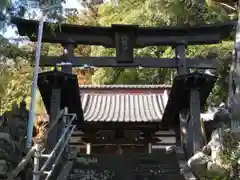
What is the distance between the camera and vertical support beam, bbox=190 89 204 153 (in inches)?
318

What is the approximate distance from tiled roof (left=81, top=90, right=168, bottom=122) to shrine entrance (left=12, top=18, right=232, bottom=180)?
0.04m

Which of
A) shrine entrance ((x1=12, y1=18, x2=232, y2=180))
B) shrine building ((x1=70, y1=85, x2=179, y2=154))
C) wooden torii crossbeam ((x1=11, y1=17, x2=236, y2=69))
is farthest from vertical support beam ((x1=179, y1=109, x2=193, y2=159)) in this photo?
shrine building ((x1=70, y1=85, x2=179, y2=154))

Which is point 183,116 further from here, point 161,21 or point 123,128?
point 161,21

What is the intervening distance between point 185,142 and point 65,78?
3260 mm

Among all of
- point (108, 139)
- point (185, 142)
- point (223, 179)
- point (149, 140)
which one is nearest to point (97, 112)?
point (108, 139)

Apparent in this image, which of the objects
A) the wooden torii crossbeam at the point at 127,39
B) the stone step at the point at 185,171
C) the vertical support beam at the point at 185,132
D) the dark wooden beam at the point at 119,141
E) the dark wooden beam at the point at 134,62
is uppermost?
the wooden torii crossbeam at the point at 127,39

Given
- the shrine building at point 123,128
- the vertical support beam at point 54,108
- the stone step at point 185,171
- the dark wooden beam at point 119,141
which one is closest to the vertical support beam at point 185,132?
the stone step at point 185,171

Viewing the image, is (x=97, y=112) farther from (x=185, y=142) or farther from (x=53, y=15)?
(x=53, y=15)

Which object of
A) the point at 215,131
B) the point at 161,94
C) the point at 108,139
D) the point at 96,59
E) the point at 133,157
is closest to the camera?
the point at 215,131

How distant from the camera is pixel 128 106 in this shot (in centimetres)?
1509

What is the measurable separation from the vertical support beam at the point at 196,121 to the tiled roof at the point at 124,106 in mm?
3752

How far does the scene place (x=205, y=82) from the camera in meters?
9.09

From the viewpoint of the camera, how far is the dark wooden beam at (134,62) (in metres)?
10.2

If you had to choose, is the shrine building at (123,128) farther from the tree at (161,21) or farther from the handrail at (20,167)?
the handrail at (20,167)
